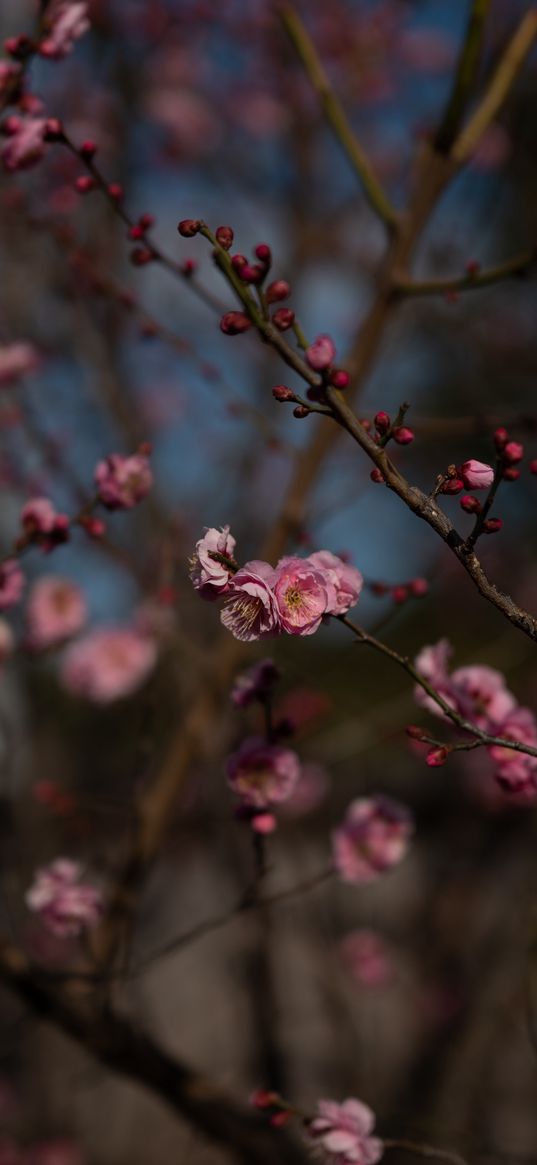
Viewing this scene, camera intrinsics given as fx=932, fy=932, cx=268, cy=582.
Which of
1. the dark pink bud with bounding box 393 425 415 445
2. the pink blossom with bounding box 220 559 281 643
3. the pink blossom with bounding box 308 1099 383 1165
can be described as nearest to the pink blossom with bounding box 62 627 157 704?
the pink blossom with bounding box 308 1099 383 1165

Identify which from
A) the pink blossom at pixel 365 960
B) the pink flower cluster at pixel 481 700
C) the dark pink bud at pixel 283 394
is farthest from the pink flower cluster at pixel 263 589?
the pink blossom at pixel 365 960

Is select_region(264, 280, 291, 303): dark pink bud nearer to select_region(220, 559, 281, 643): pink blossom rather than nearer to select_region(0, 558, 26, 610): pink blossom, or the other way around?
select_region(220, 559, 281, 643): pink blossom

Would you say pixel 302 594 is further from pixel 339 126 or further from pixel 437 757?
pixel 339 126

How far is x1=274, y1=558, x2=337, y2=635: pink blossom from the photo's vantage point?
1034 mm

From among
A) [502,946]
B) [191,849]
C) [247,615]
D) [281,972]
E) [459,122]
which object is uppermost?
[459,122]

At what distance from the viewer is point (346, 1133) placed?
4.20 feet

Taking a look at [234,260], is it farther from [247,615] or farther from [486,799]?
[486,799]

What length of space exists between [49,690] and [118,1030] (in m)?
3.54

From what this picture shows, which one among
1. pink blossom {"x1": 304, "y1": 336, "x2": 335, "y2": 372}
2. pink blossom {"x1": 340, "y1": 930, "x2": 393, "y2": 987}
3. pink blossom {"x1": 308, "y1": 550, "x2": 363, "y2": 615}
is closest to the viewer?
pink blossom {"x1": 304, "y1": 336, "x2": 335, "y2": 372}

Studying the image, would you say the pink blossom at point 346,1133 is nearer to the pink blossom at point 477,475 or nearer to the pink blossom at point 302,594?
the pink blossom at point 302,594

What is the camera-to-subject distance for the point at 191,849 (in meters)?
5.74

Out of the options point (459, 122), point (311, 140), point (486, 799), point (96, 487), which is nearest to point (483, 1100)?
point (486, 799)

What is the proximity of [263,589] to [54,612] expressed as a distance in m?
1.70

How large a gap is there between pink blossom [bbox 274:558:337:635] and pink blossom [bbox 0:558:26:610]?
2.68ft
